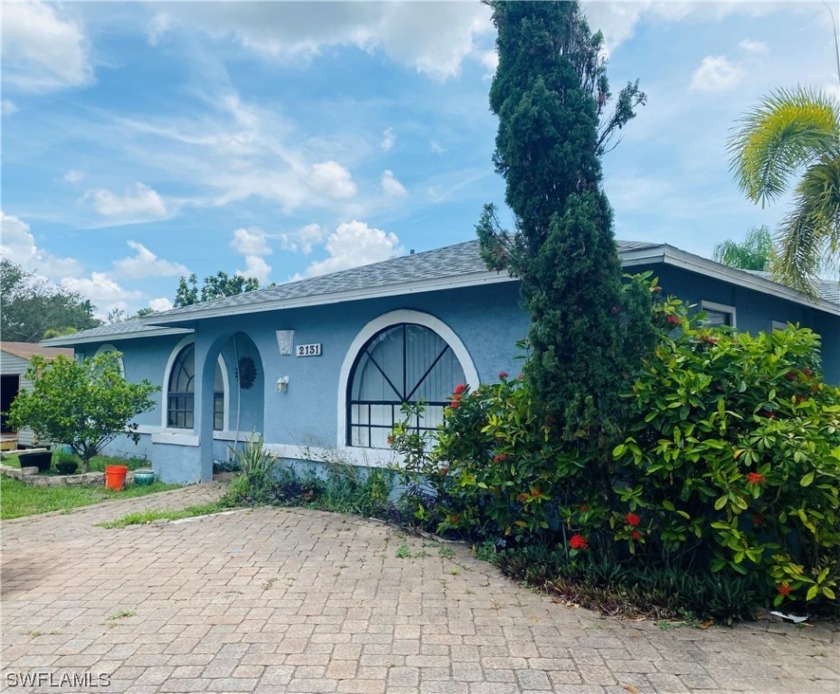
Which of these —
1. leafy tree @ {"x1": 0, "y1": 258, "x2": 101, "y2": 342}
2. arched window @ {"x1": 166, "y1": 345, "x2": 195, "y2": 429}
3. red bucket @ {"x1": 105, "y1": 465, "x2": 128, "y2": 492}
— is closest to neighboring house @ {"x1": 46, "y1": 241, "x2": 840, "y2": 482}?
red bucket @ {"x1": 105, "y1": 465, "x2": 128, "y2": 492}

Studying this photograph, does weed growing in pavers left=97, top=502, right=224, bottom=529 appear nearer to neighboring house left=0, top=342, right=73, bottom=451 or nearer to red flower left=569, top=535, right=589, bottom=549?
red flower left=569, top=535, right=589, bottom=549

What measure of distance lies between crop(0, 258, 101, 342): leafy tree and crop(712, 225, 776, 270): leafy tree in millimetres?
38991

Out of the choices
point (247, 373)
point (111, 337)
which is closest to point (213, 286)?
point (111, 337)

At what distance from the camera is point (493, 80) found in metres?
5.23

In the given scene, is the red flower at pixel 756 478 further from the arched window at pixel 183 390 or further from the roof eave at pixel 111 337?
the arched window at pixel 183 390

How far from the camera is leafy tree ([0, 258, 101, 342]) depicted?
39.0 m

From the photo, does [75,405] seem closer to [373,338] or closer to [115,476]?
[115,476]

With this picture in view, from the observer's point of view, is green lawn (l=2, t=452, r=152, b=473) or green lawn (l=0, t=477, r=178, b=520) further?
green lawn (l=2, t=452, r=152, b=473)

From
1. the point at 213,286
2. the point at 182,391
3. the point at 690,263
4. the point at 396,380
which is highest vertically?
the point at 213,286

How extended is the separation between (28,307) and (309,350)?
134ft

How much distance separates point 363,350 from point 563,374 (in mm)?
3989

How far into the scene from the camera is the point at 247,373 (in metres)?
11.4

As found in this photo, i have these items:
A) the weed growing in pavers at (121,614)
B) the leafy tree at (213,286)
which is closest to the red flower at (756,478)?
the weed growing in pavers at (121,614)

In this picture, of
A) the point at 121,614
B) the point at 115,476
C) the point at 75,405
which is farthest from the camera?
the point at 75,405
